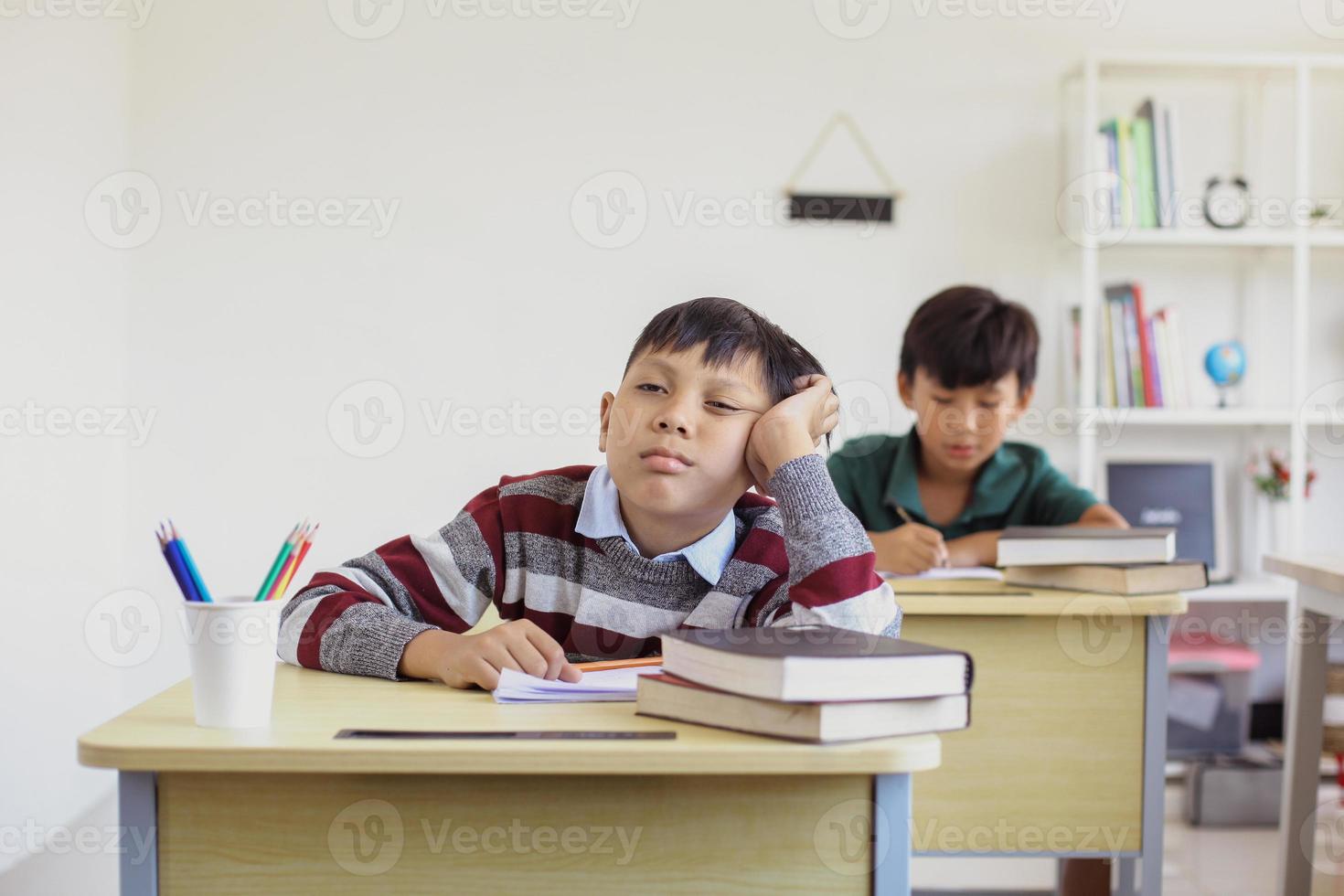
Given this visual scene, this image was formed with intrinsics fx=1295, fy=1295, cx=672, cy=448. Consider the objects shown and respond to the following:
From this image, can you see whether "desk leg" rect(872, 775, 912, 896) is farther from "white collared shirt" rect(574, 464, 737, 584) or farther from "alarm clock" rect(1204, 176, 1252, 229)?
"alarm clock" rect(1204, 176, 1252, 229)

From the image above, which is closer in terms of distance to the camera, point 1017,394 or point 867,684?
point 867,684

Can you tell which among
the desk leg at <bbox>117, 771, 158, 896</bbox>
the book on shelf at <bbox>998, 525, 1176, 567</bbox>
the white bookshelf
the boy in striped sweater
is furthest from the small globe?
the desk leg at <bbox>117, 771, 158, 896</bbox>

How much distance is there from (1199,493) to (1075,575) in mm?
1926

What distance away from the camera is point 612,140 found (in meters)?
3.61

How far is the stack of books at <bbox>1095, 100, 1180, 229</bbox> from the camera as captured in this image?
3.42 metres

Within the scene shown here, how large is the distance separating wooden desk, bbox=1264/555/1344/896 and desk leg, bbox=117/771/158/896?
2.05m

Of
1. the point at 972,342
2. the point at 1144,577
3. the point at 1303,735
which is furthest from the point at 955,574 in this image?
the point at 1303,735

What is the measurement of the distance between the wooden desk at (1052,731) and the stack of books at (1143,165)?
1862 mm

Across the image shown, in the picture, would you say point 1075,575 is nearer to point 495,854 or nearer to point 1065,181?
point 495,854

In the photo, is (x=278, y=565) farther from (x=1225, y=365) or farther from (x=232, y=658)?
(x=1225, y=365)

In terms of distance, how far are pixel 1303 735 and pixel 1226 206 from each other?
1.73 metres

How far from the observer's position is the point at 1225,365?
3.58m

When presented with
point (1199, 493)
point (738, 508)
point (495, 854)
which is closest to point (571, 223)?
point (1199, 493)

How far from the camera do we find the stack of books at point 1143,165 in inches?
135
